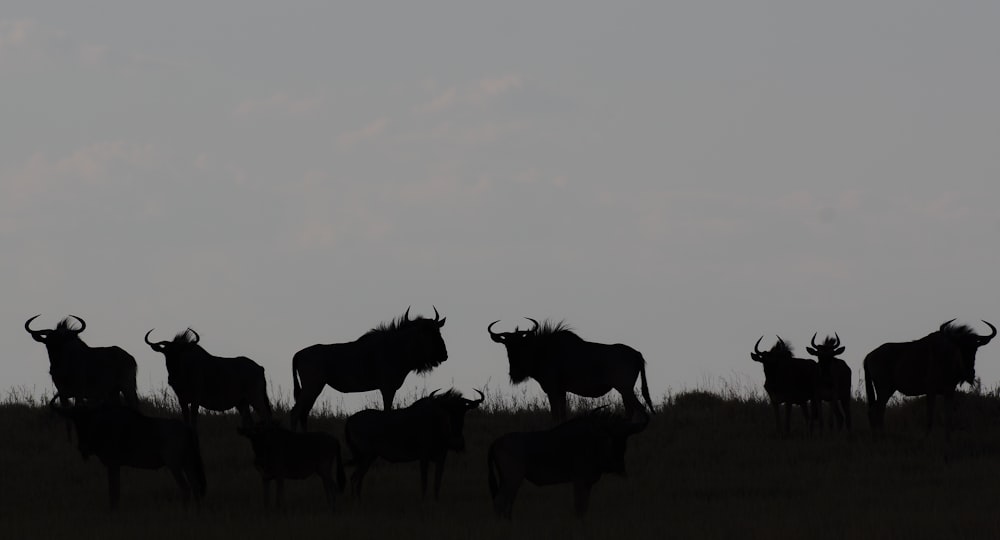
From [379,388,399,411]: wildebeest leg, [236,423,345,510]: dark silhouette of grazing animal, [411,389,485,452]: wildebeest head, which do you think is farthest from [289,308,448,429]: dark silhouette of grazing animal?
[236,423,345,510]: dark silhouette of grazing animal

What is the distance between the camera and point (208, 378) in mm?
19984

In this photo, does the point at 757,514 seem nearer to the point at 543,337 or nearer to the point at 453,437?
the point at 453,437

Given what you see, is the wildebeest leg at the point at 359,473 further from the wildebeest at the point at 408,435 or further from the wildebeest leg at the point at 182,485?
the wildebeest leg at the point at 182,485

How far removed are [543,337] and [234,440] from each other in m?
4.59

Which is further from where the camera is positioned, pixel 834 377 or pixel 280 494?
pixel 834 377

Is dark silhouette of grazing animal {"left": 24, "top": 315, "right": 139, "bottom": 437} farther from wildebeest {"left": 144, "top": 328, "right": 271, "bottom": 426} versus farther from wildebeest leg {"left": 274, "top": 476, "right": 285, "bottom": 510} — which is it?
wildebeest leg {"left": 274, "top": 476, "right": 285, "bottom": 510}

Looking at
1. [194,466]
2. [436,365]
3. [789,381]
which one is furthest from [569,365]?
[194,466]

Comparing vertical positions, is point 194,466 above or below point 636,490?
above

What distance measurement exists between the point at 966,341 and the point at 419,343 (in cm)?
824

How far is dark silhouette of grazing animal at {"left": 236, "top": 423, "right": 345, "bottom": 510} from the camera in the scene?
14727 millimetres

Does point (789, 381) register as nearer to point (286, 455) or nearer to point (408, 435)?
point (408, 435)

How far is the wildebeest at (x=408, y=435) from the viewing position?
1584cm

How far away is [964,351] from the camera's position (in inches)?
881

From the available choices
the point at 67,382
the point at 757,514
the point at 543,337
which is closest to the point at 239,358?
the point at 67,382
